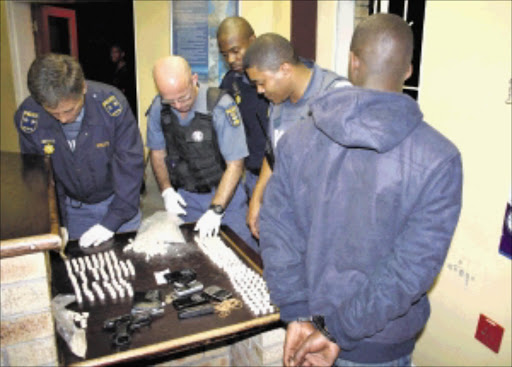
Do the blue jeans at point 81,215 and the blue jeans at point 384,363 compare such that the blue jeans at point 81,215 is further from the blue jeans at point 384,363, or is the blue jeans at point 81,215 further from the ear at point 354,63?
the ear at point 354,63

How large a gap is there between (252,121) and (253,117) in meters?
0.03

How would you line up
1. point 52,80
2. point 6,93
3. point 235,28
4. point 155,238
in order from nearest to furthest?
point 52,80, point 155,238, point 235,28, point 6,93

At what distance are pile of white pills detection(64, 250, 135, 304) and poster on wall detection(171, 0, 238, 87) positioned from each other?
3.16 m

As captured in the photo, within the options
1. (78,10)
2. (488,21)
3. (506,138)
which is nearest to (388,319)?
(506,138)

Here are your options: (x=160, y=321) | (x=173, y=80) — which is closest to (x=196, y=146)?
(x=173, y=80)

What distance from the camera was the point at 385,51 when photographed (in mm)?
1296

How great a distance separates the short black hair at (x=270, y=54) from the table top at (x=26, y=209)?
122cm

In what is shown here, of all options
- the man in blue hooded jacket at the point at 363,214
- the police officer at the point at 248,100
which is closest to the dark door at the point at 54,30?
the police officer at the point at 248,100

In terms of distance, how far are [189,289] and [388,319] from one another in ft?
2.67

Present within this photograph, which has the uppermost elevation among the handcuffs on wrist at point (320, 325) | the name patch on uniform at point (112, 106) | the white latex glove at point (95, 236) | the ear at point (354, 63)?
the ear at point (354, 63)

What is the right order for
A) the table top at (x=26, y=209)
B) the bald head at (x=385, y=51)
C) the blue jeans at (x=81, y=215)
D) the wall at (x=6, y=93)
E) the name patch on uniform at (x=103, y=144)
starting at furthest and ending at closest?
1. the wall at (x=6, y=93)
2. the blue jeans at (x=81, y=215)
3. the name patch on uniform at (x=103, y=144)
4. the bald head at (x=385, y=51)
5. the table top at (x=26, y=209)

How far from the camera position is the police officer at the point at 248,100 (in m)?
3.15

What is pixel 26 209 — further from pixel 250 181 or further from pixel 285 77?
pixel 250 181

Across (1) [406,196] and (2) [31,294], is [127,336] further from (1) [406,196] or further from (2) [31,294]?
(1) [406,196]
